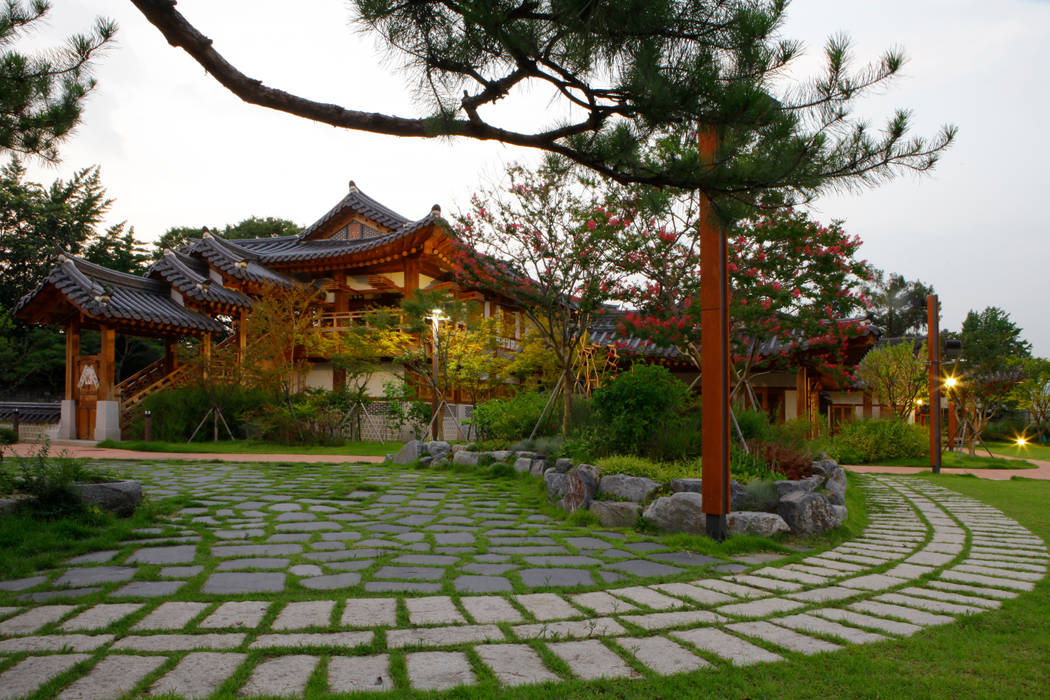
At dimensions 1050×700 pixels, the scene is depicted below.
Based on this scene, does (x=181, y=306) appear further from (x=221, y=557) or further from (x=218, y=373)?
(x=221, y=557)

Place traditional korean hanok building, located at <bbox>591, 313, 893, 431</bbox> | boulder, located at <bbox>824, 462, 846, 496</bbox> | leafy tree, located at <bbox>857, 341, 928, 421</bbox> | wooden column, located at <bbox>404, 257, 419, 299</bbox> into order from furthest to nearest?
leafy tree, located at <bbox>857, 341, 928, 421</bbox>
wooden column, located at <bbox>404, 257, 419, 299</bbox>
traditional korean hanok building, located at <bbox>591, 313, 893, 431</bbox>
boulder, located at <bbox>824, 462, 846, 496</bbox>

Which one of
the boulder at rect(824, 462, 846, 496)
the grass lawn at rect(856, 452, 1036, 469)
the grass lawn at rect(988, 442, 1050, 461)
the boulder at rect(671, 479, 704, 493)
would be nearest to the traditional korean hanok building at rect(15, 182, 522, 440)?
the boulder at rect(824, 462, 846, 496)

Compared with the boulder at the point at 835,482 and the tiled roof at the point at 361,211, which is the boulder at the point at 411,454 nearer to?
the boulder at the point at 835,482

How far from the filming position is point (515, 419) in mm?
9305

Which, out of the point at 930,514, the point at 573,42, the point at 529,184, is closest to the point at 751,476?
the point at 930,514

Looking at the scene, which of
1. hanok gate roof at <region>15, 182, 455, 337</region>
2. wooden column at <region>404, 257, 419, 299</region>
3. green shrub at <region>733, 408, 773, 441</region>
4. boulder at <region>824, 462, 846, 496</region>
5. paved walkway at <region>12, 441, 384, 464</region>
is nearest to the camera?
boulder at <region>824, 462, 846, 496</region>

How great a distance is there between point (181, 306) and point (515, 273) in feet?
36.2

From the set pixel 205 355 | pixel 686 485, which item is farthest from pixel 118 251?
pixel 686 485

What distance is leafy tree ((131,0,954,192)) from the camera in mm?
2668

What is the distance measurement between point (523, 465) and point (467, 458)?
118 cm

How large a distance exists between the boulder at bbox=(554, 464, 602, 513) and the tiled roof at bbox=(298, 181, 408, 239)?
46.9 ft

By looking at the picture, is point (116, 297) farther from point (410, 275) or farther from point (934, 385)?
point (934, 385)

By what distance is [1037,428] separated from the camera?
26016 millimetres

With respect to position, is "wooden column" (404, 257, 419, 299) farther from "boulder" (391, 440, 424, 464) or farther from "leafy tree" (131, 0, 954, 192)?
"leafy tree" (131, 0, 954, 192)
